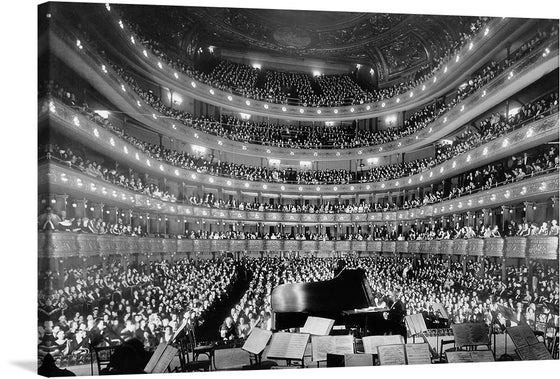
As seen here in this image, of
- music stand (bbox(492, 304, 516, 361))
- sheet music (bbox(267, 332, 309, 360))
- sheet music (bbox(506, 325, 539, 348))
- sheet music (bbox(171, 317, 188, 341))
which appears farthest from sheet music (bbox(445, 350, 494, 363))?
sheet music (bbox(171, 317, 188, 341))

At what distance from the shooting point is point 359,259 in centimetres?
1372

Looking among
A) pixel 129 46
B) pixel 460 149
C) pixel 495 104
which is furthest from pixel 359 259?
pixel 129 46

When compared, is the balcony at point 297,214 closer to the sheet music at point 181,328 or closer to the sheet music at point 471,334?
the sheet music at point 181,328

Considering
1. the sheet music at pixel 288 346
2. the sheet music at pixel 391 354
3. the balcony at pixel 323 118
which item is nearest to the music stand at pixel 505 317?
the sheet music at pixel 391 354

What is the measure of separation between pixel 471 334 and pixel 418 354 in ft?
4.88

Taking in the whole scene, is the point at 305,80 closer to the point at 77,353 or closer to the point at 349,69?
the point at 349,69

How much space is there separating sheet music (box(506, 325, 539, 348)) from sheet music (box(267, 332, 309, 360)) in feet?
13.9

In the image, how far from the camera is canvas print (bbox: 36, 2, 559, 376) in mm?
10914

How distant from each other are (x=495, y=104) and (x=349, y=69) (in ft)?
12.3

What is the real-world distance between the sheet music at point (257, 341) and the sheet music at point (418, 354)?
2.91 meters

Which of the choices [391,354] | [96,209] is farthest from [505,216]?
[96,209]

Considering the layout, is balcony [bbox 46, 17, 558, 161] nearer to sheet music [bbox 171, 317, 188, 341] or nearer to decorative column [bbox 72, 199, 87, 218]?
decorative column [bbox 72, 199, 87, 218]

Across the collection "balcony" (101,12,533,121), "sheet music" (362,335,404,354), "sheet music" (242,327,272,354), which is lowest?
"sheet music" (362,335,404,354)

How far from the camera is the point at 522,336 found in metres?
11.6
